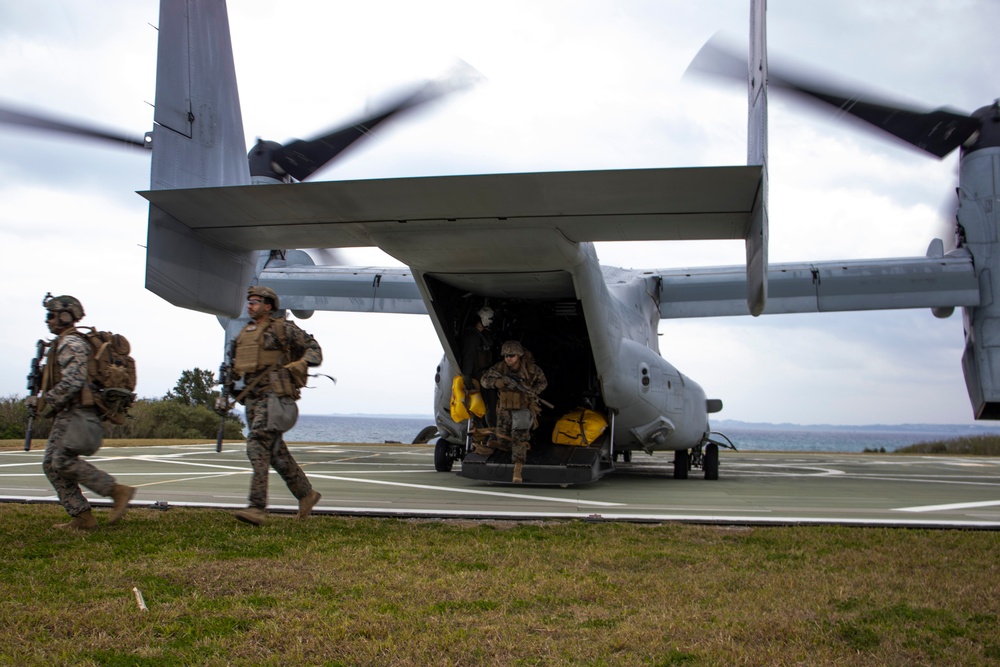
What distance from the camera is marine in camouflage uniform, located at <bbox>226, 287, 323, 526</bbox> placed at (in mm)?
5309

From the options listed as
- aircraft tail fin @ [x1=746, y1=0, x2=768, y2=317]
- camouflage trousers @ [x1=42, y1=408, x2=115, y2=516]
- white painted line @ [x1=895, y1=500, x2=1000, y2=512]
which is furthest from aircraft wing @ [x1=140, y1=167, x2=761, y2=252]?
white painted line @ [x1=895, y1=500, x2=1000, y2=512]

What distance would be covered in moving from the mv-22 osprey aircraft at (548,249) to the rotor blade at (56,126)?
37.5 inches

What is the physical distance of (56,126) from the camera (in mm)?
6707

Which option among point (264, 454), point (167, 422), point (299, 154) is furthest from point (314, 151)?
point (167, 422)

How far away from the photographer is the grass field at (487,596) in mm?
2568

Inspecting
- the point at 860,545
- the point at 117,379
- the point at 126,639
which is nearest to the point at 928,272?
the point at 860,545

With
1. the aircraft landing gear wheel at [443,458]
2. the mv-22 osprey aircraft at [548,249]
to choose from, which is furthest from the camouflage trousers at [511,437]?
the aircraft landing gear wheel at [443,458]

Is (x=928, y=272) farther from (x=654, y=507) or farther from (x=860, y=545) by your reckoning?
(x=860, y=545)

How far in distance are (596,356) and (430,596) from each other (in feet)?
17.7

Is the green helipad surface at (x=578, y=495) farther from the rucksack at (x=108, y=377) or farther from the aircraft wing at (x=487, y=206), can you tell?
the aircraft wing at (x=487, y=206)

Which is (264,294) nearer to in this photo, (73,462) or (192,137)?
(192,137)

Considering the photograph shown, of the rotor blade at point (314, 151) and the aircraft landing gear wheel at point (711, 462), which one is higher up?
the rotor blade at point (314, 151)

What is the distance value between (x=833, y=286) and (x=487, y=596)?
1016 cm

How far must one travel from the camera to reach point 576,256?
23.1 feet
